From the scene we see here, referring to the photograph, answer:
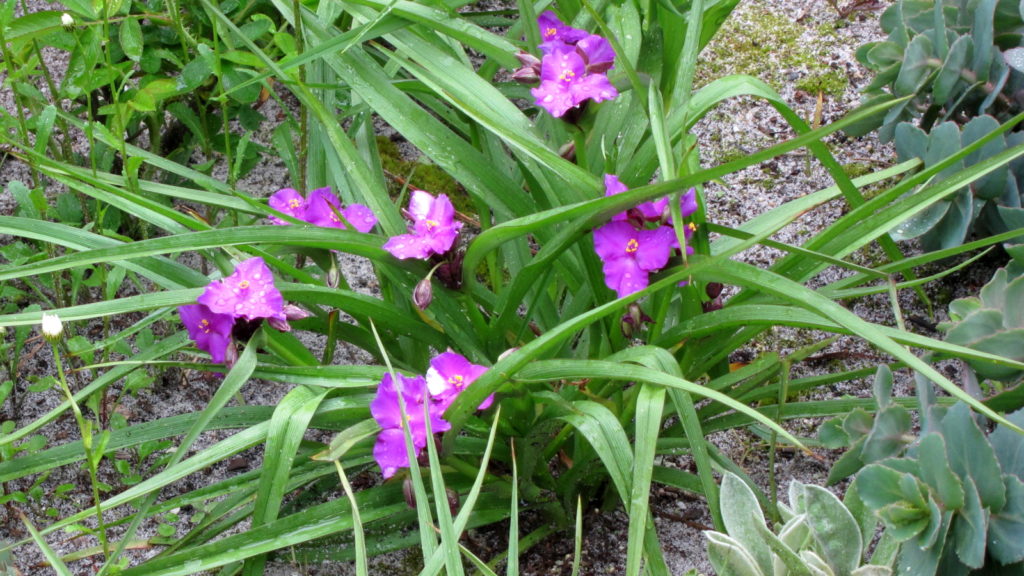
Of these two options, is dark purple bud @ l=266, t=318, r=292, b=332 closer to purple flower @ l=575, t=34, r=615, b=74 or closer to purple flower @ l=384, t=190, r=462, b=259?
purple flower @ l=384, t=190, r=462, b=259

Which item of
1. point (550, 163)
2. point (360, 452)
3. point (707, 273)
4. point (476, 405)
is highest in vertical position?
point (550, 163)

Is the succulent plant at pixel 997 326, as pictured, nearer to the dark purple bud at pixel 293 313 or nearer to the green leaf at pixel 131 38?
the dark purple bud at pixel 293 313

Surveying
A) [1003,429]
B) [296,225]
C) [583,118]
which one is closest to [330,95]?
[296,225]

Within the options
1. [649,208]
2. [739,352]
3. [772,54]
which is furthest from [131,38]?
[772,54]

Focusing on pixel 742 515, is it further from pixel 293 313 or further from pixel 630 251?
→ pixel 293 313

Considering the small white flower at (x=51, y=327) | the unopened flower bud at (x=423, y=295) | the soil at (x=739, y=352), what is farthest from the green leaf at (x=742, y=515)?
the small white flower at (x=51, y=327)

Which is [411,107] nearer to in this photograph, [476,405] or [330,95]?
[330,95]
